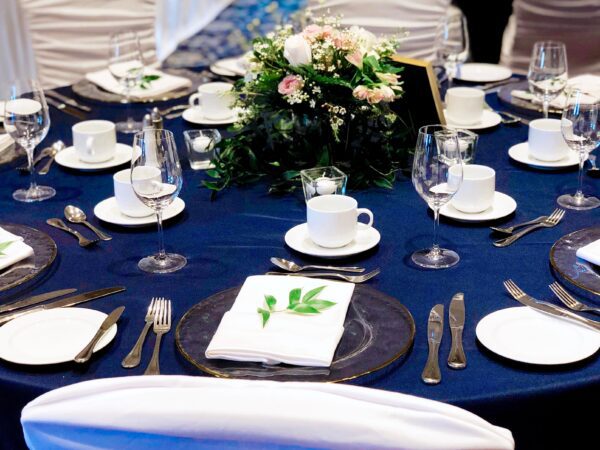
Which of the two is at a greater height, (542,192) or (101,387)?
(101,387)

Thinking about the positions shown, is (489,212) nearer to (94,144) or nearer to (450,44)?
(450,44)

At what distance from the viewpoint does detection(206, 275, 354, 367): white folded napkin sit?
1.27 meters

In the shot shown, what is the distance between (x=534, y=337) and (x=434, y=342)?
0.16 meters

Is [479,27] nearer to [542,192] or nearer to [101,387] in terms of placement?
[542,192]

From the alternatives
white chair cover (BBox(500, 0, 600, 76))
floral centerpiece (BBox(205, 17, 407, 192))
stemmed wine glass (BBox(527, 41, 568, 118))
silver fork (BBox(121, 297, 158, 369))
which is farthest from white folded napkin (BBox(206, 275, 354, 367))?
white chair cover (BBox(500, 0, 600, 76))

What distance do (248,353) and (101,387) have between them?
341 mm

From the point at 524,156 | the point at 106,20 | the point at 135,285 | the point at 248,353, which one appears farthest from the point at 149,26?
the point at 248,353

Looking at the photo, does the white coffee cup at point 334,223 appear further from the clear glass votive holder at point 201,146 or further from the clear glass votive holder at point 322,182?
the clear glass votive holder at point 201,146

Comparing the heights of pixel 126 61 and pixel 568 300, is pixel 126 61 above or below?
above

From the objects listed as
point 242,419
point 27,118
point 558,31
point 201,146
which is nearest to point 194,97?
point 201,146

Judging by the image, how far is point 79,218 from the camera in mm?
1867

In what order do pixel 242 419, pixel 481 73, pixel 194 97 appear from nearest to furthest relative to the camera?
pixel 242 419
pixel 194 97
pixel 481 73

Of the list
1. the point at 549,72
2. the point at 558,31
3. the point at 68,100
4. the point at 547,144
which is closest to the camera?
the point at 547,144

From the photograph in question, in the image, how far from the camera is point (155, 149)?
158 centimetres
